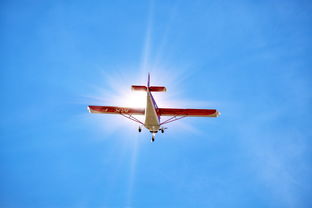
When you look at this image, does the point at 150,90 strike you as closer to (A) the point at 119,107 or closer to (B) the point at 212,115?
(A) the point at 119,107

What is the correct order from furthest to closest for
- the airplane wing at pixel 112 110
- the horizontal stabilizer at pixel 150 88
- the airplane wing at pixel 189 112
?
the airplane wing at pixel 112 110 → the airplane wing at pixel 189 112 → the horizontal stabilizer at pixel 150 88

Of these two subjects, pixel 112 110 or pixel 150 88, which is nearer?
pixel 150 88

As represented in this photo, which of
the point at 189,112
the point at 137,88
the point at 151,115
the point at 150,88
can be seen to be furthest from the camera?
the point at 189,112

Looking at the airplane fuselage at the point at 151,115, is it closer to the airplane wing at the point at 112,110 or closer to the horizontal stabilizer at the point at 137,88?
the horizontal stabilizer at the point at 137,88

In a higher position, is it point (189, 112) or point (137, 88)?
point (137, 88)

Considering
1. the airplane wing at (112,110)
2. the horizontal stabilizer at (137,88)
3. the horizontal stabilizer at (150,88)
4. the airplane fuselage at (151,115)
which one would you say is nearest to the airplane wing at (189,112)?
the airplane fuselage at (151,115)

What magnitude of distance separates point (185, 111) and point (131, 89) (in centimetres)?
727

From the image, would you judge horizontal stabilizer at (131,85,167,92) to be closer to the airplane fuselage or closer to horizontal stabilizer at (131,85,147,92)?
horizontal stabilizer at (131,85,147,92)

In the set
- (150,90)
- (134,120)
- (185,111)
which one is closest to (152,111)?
(150,90)

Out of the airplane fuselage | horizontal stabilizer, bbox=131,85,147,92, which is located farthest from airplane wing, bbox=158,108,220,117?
horizontal stabilizer, bbox=131,85,147,92

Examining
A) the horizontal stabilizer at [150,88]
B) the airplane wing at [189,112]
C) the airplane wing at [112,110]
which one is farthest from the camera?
the airplane wing at [112,110]

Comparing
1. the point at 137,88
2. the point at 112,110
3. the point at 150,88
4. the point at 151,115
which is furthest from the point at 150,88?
the point at 112,110

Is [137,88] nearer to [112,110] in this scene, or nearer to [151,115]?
[151,115]

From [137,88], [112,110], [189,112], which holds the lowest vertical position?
[189,112]
